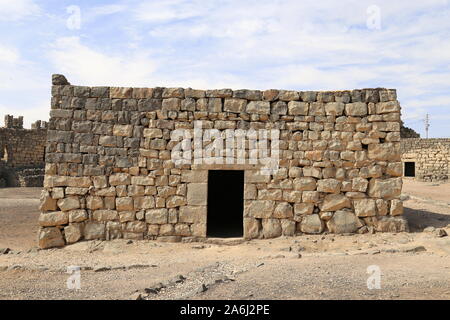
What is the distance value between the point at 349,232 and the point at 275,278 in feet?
10.8

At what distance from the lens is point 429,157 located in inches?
877

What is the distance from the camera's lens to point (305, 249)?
7.13 metres

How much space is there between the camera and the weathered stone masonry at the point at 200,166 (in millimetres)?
7758

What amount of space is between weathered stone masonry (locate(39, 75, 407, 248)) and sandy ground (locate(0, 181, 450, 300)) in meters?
0.43

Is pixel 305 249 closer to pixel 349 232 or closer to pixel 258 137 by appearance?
pixel 349 232
